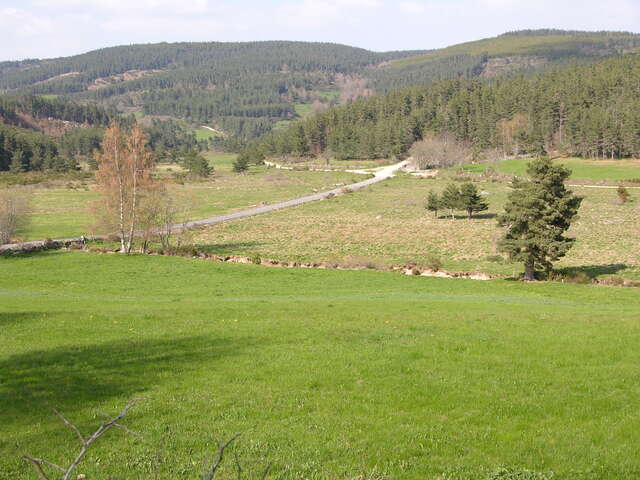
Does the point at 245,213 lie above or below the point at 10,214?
below

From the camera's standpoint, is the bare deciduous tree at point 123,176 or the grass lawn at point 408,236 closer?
the grass lawn at point 408,236

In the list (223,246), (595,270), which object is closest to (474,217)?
(595,270)

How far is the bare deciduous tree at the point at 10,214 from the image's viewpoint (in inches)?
1978

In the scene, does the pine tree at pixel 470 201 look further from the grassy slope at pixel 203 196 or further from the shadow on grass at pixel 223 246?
the grassy slope at pixel 203 196

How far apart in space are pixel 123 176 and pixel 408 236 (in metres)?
30.4

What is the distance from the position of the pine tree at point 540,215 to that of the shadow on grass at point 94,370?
23.3 m

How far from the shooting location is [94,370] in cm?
1270

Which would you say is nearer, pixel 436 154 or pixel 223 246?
pixel 223 246

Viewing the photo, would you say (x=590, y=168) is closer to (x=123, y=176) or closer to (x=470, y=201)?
(x=470, y=201)

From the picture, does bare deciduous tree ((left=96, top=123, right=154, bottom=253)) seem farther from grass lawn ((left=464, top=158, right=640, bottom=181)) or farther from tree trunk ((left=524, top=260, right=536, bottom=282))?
grass lawn ((left=464, top=158, right=640, bottom=181))

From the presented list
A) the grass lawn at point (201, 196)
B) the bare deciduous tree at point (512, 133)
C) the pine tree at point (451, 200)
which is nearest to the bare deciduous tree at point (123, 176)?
the grass lawn at point (201, 196)

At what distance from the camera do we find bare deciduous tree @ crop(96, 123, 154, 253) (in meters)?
45.1

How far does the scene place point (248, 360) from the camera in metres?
13.8

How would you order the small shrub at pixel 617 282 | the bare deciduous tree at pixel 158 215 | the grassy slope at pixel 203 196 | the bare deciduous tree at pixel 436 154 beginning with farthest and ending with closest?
the bare deciduous tree at pixel 436 154 < the grassy slope at pixel 203 196 < the bare deciduous tree at pixel 158 215 < the small shrub at pixel 617 282
